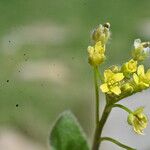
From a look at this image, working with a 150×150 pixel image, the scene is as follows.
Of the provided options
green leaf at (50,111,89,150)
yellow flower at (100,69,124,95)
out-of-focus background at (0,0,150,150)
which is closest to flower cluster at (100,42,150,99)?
yellow flower at (100,69,124,95)

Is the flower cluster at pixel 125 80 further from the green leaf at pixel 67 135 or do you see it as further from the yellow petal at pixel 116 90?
the green leaf at pixel 67 135

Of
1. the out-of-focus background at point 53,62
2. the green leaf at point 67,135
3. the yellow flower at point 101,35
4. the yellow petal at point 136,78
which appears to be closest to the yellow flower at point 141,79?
the yellow petal at point 136,78

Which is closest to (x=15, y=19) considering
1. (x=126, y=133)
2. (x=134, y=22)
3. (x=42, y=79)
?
(x=42, y=79)

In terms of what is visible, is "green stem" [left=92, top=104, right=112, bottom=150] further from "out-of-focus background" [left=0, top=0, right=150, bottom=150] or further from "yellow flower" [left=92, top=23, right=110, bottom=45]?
"out-of-focus background" [left=0, top=0, right=150, bottom=150]

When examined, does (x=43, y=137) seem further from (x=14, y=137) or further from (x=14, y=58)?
(x=14, y=58)

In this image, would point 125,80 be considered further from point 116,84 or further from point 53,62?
point 53,62

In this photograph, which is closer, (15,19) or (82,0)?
(15,19)

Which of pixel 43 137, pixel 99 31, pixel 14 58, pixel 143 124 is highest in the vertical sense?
pixel 99 31
